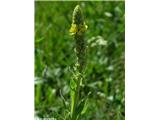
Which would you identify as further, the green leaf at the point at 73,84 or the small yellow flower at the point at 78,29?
the green leaf at the point at 73,84

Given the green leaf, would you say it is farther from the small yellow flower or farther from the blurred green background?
the blurred green background

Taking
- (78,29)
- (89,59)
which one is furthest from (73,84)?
(89,59)

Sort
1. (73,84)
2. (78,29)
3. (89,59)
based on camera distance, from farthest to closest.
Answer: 1. (89,59)
2. (73,84)
3. (78,29)

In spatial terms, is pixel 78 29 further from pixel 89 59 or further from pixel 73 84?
pixel 89 59

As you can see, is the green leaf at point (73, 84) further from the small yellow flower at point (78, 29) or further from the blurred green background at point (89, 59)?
the blurred green background at point (89, 59)

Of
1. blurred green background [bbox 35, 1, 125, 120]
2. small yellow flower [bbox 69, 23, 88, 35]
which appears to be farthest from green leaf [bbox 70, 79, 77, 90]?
blurred green background [bbox 35, 1, 125, 120]

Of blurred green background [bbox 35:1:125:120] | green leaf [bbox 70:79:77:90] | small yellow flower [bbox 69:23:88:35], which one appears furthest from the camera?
blurred green background [bbox 35:1:125:120]

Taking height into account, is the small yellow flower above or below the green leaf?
above

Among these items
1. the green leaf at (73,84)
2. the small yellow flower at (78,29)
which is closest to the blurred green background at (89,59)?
the green leaf at (73,84)
